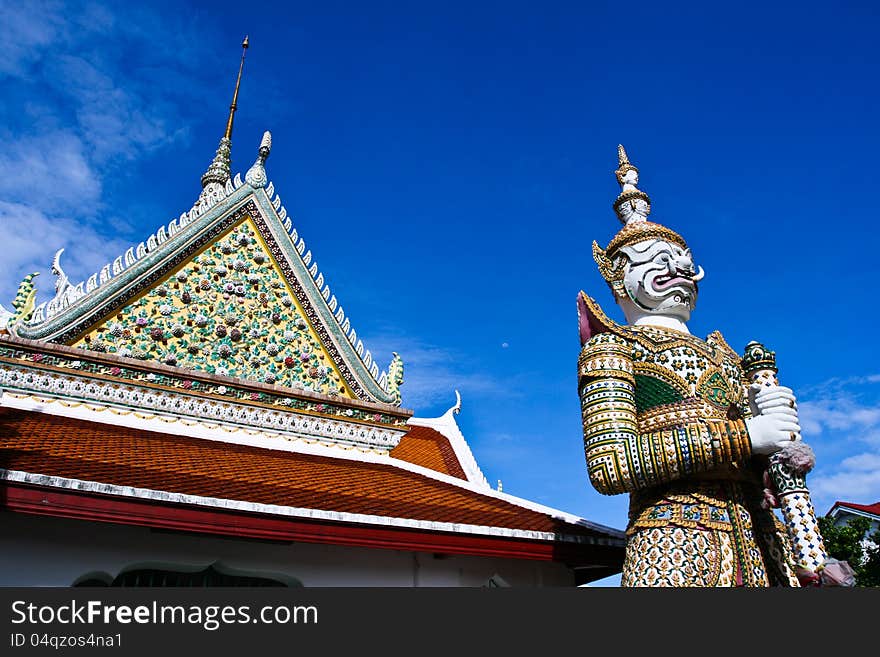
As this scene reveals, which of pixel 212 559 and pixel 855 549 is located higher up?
pixel 855 549

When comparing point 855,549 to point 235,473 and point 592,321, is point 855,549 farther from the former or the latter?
→ point 235,473

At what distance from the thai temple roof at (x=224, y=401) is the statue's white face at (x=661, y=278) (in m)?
1.65

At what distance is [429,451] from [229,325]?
3.43 metres

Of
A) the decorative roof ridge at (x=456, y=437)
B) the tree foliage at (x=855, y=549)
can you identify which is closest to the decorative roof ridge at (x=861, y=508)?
the tree foliage at (x=855, y=549)

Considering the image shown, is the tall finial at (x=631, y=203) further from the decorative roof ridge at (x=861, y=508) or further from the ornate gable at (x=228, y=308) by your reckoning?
the decorative roof ridge at (x=861, y=508)

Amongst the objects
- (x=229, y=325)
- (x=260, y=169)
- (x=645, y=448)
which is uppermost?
(x=260, y=169)

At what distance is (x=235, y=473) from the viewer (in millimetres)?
4555

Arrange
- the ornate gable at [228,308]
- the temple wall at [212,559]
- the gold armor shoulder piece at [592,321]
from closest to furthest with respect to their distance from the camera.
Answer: the temple wall at [212,559], the gold armor shoulder piece at [592,321], the ornate gable at [228,308]

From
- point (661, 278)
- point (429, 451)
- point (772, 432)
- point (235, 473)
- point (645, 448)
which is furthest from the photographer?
point (429, 451)

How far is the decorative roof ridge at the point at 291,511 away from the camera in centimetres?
350

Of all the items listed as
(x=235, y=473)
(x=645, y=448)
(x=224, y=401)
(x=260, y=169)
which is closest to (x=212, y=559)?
(x=235, y=473)

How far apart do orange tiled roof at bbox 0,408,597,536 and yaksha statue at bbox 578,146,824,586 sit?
4.44 feet

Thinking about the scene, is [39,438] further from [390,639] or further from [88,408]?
[390,639]

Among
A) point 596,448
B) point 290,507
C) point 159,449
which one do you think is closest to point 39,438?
point 159,449
